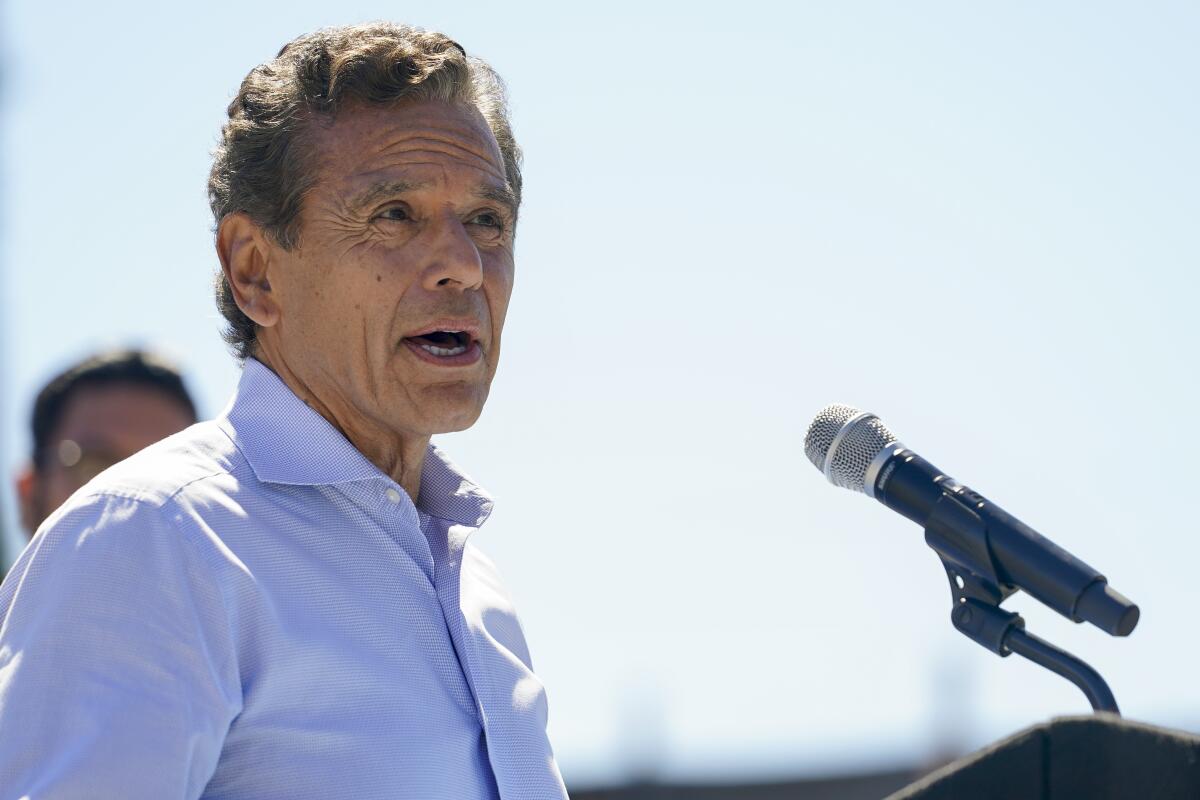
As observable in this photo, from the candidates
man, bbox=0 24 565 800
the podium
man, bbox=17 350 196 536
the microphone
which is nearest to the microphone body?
the microphone

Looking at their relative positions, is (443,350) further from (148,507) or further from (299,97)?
(148,507)

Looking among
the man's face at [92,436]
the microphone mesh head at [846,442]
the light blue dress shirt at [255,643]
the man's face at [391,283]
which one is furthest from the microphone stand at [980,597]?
the man's face at [92,436]

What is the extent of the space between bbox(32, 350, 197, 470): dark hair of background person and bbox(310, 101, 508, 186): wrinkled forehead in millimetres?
1750

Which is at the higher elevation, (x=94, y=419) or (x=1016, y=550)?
(x=1016, y=550)

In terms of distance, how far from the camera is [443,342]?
9.15 ft

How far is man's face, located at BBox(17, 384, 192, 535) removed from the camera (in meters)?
4.13

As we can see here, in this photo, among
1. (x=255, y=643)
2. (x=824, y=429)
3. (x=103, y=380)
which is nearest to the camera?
(x=255, y=643)

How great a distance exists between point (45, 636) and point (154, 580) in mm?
158

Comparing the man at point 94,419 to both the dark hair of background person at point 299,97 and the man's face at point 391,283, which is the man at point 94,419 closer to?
the dark hair of background person at point 299,97

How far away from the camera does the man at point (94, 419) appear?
13.6 feet

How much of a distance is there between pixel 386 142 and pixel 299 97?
0.18 metres

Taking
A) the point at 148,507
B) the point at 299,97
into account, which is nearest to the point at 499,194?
the point at 299,97

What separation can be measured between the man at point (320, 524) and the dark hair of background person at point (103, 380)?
4.71ft

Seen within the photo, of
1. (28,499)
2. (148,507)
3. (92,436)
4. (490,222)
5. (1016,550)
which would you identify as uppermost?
(490,222)
